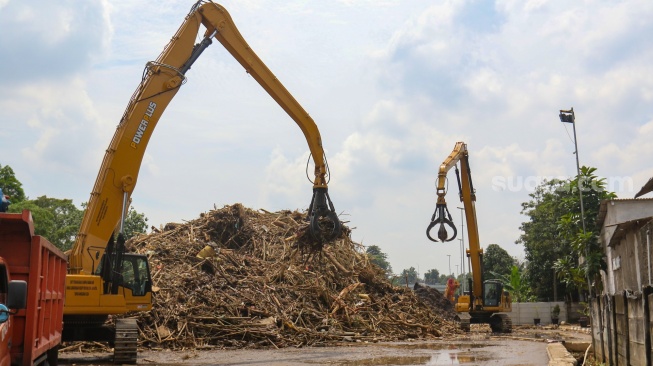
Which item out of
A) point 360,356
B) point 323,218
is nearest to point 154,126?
point 323,218

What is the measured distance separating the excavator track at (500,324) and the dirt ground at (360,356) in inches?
307

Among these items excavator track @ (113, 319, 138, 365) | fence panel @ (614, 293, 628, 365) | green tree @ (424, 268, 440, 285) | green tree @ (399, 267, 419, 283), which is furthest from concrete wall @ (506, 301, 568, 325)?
green tree @ (424, 268, 440, 285)

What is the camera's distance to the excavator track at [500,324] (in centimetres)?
3156

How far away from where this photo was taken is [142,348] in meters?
20.9

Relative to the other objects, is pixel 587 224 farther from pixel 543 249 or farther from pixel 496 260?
pixel 496 260

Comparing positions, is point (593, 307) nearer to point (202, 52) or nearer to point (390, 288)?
point (202, 52)

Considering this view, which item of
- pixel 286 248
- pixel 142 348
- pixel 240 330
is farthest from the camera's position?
pixel 286 248

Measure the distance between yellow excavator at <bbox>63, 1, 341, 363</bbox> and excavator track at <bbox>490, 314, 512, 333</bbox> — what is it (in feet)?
51.6

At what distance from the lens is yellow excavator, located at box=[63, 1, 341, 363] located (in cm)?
1591

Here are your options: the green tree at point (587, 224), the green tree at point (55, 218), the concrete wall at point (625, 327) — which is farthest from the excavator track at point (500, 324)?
the green tree at point (55, 218)

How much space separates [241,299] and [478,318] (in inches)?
492

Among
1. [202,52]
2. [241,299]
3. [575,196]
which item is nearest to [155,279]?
[241,299]

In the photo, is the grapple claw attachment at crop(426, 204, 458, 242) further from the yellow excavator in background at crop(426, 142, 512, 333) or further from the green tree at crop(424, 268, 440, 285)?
the green tree at crop(424, 268, 440, 285)

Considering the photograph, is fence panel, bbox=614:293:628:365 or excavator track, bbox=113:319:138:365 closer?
fence panel, bbox=614:293:628:365
